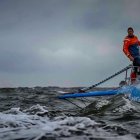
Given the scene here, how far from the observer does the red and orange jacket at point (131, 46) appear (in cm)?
1673

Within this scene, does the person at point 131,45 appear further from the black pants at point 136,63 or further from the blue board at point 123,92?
the blue board at point 123,92

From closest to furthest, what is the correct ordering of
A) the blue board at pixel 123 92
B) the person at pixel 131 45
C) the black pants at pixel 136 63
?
the blue board at pixel 123 92
the black pants at pixel 136 63
the person at pixel 131 45

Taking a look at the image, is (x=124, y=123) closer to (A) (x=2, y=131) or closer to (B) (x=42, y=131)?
(B) (x=42, y=131)

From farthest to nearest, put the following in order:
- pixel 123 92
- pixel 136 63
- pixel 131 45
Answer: pixel 131 45 < pixel 136 63 < pixel 123 92

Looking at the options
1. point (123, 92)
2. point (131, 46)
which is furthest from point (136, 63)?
point (123, 92)

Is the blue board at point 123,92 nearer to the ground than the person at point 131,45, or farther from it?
nearer to the ground

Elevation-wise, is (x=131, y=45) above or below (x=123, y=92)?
above

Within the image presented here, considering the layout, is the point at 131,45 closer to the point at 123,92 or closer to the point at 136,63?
the point at 136,63

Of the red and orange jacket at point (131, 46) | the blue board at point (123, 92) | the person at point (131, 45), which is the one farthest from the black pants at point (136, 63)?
the blue board at point (123, 92)

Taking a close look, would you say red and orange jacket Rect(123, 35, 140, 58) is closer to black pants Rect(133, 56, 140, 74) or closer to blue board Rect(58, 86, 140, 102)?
black pants Rect(133, 56, 140, 74)

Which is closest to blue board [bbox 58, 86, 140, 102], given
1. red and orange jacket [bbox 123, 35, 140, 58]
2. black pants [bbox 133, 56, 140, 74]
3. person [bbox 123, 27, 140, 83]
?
black pants [bbox 133, 56, 140, 74]

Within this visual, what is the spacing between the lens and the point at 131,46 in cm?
1677

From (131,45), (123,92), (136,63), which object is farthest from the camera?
(131,45)

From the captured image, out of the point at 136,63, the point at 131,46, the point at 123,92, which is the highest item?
the point at 131,46
